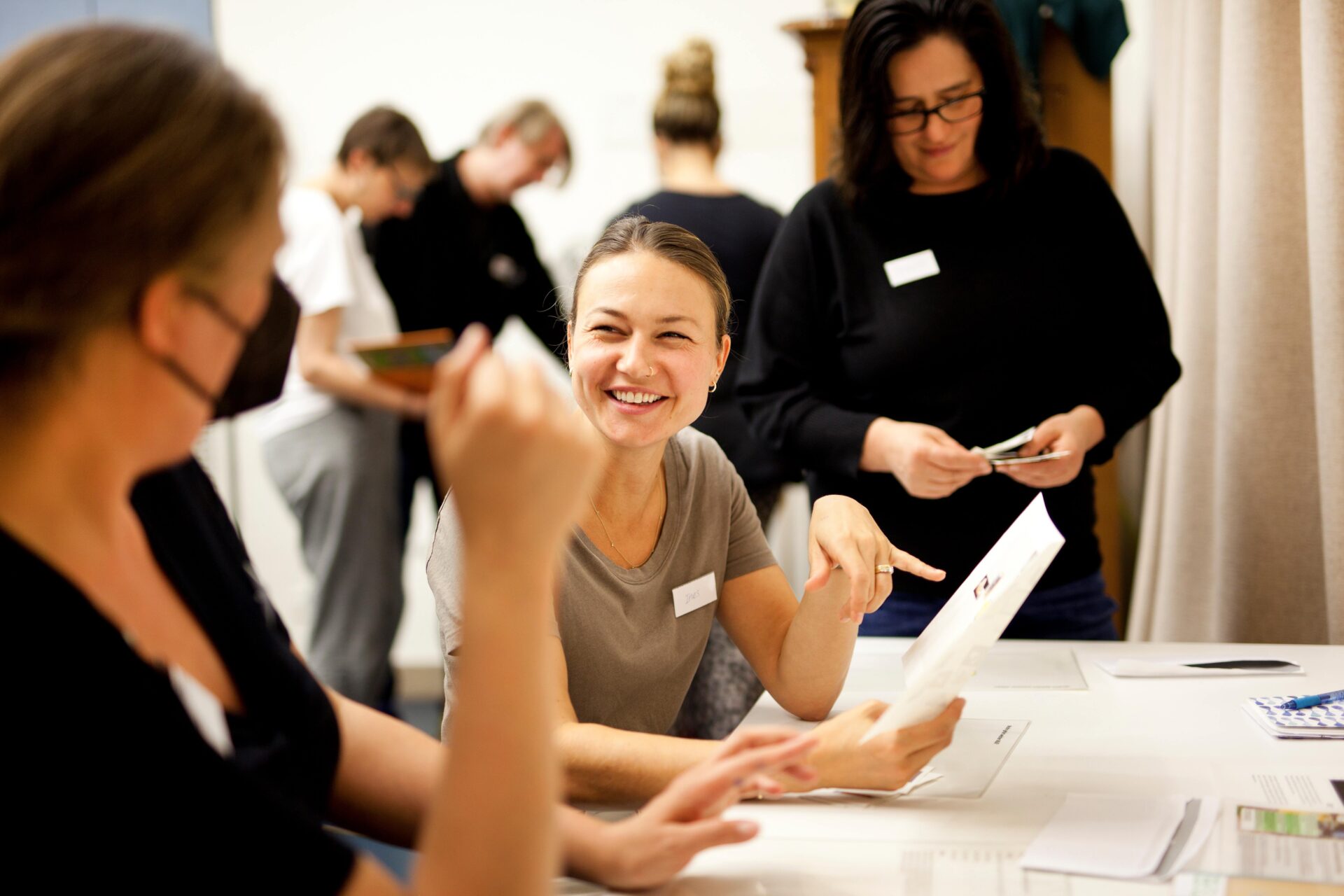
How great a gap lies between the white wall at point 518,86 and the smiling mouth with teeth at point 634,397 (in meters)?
2.69

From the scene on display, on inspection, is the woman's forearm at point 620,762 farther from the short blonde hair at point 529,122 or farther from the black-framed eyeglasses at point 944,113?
the short blonde hair at point 529,122

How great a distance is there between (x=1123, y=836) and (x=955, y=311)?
1.06 metres

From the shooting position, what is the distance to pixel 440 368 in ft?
2.23

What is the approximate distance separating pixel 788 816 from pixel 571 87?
140 inches

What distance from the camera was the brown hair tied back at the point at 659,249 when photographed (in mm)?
1474

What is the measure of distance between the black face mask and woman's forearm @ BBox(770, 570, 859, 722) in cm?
71

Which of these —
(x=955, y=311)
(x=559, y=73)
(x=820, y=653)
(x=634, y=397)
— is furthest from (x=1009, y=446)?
(x=559, y=73)

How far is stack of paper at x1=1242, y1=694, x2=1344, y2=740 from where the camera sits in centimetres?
128

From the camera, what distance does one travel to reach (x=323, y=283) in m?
3.00

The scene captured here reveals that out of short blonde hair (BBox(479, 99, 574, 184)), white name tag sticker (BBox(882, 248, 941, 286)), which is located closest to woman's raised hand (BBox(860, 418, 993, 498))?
white name tag sticker (BBox(882, 248, 941, 286))

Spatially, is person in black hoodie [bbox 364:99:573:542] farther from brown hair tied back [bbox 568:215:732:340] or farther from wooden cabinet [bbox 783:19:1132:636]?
brown hair tied back [bbox 568:215:732:340]

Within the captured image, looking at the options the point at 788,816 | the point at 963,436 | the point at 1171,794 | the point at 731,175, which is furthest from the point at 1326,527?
the point at 731,175

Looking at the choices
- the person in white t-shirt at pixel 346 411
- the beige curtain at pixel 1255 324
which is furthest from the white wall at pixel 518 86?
the beige curtain at pixel 1255 324

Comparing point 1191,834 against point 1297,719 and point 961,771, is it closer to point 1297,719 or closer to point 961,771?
point 961,771
